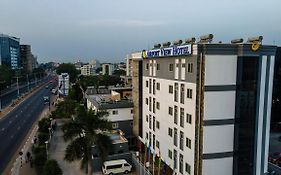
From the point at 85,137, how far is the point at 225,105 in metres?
18.2

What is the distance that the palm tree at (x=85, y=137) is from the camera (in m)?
33.8

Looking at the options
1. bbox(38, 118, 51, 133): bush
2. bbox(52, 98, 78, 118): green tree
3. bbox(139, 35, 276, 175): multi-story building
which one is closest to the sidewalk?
bbox(38, 118, 51, 133): bush

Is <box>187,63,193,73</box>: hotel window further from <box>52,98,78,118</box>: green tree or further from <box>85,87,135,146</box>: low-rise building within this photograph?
<box>52,98,78,118</box>: green tree

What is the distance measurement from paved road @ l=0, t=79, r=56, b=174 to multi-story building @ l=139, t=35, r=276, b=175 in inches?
1256

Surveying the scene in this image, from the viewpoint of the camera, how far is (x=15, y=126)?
71812 millimetres

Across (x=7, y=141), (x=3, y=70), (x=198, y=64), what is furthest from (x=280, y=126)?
(x=3, y=70)

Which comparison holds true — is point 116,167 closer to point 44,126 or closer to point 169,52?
point 169,52

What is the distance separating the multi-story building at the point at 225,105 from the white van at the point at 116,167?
11.8 m

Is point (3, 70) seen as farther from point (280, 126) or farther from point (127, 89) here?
point (280, 126)

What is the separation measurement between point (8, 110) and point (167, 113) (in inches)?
3005

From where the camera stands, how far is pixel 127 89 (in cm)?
7219

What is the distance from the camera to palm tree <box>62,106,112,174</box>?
111ft

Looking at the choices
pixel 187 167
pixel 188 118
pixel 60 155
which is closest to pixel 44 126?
pixel 60 155

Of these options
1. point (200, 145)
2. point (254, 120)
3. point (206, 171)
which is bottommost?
point (206, 171)
